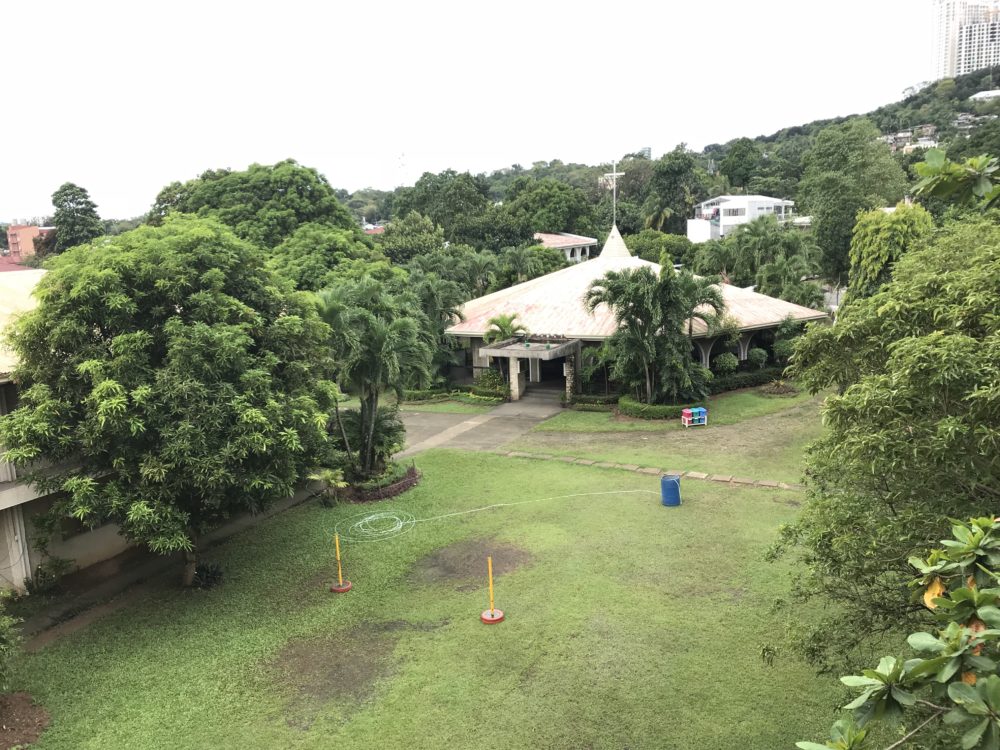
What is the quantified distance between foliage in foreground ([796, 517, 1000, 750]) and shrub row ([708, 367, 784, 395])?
25056 millimetres

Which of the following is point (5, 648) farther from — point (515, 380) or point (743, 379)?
point (743, 379)

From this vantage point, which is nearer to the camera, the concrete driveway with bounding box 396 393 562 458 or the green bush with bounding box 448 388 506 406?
the concrete driveway with bounding box 396 393 562 458

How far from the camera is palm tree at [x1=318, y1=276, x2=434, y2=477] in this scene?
17781 mm

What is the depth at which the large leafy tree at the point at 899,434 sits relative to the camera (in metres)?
6.14

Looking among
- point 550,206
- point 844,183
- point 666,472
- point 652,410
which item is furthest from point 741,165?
point 666,472

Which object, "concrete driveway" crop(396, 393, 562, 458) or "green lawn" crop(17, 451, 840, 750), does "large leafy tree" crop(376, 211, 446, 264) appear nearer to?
"concrete driveway" crop(396, 393, 562, 458)

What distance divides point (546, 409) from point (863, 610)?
20.9 metres

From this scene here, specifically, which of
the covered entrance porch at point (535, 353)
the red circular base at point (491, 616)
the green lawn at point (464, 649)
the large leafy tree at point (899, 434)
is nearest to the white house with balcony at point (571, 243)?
the covered entrance porch at point (535, 353)

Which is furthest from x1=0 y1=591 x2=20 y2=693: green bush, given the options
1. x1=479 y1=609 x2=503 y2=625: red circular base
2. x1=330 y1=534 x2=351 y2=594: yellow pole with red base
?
x1=479 y1=609 x2=503 y2=625: red circular base

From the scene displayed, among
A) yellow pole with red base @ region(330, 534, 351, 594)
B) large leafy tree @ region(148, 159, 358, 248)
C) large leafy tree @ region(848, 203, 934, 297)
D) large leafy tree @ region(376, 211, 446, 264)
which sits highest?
large leafy tree @ region(148, 159, 358, 248)

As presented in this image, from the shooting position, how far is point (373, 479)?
63.9ft

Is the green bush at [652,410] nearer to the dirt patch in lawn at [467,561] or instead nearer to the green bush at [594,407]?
the green bush at [594,407]

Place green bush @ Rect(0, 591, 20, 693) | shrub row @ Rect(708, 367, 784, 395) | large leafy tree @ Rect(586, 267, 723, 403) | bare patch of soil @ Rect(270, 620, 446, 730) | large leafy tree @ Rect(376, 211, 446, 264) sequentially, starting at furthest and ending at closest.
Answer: large leafy tree @ Rect(376, 211, 446, 264), shrub row @ Rect(708, 367, 784, 395), large leafy tree @ Rect(586, 267, 723, 403), bare patch of soil @ Rect(270, 620, 446, 730), green bush @ Rect(0, 591, 20, 693)

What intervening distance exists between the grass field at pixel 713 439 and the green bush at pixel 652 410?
1.69 ft
